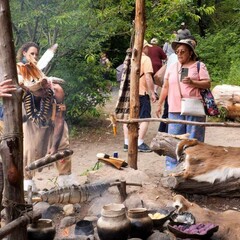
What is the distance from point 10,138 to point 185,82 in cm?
315

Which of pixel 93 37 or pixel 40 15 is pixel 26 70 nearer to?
pixel 40 15

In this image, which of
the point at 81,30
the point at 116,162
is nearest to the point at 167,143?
the point at 116,162

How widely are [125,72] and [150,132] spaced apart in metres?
3.16

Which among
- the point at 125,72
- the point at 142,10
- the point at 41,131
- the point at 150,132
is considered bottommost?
the point at 150,132

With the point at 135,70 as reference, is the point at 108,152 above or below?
below

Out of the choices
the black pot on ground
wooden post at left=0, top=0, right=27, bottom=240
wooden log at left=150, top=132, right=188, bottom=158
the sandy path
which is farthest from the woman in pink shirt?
wooden post at left=0, top=0, right=27, bottom=240

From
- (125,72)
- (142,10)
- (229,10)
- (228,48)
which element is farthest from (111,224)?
(229,10)

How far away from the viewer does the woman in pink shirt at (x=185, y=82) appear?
20.5 feet

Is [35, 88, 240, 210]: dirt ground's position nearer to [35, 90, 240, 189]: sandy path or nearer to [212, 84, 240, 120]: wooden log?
[35, 90, 240, 189]: sandy path

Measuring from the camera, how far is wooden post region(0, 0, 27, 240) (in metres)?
3.47

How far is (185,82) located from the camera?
6.18m

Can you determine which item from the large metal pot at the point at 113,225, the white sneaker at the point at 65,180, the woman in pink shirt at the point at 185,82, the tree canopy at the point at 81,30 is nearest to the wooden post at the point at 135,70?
the woman in pink shirt at the point at 185,82

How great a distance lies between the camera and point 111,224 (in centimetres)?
427

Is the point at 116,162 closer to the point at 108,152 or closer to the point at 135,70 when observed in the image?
the point at 135,70
